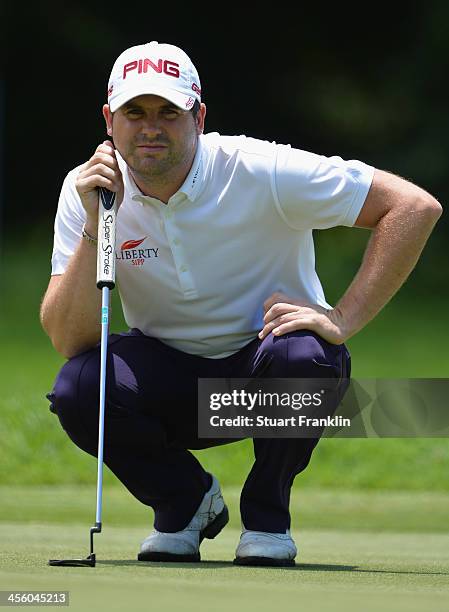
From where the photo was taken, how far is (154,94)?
3.21m

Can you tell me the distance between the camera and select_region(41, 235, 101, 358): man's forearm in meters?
3.34

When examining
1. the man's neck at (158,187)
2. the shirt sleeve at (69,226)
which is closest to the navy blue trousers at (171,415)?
the shirt sleeve at (69,226)

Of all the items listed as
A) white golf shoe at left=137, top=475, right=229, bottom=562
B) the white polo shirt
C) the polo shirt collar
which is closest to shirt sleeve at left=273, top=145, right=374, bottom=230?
the white polo shirt

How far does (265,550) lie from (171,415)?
482 millimetres

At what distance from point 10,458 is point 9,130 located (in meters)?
7.80

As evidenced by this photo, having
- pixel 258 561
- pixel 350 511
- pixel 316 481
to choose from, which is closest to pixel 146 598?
pixel 258 561

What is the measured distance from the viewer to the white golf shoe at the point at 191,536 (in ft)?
10.6

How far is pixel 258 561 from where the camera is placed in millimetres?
3076

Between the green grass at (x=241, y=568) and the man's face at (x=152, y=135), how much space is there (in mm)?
881

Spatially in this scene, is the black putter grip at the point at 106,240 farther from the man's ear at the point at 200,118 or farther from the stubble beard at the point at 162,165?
the man's ear at the point at 200,118

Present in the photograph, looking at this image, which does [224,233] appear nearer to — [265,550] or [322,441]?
[265,550]

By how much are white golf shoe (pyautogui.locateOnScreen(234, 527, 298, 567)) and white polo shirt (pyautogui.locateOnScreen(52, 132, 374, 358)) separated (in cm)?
51

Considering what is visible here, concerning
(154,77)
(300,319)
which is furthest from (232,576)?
(154,77)

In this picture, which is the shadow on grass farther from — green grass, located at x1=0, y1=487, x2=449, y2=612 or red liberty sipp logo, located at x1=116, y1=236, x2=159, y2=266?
red liberty sipp logo, located at x1=116, y1=236, x2=159, y2=266
